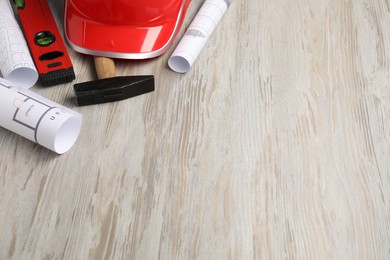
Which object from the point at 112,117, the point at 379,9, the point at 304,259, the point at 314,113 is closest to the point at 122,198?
the point at 112,117

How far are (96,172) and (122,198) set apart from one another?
0.08m

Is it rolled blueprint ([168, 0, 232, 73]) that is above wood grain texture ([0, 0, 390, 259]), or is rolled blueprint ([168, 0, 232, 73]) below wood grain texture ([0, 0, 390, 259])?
above

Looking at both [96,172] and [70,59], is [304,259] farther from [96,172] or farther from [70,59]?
[70,59]

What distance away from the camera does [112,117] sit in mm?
1183

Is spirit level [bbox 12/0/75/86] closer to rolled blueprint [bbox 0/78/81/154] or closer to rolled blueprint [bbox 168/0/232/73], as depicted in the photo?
rolled blueprint [bbox 0/78/81/154]

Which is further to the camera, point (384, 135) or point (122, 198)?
point (384, 135)

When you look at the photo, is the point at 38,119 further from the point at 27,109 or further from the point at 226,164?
the point at 226,164

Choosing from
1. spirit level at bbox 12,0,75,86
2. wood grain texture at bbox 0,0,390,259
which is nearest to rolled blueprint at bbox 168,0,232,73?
wood grain texture at bbox 0,0,390,259

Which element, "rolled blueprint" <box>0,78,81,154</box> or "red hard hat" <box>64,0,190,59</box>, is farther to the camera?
"red hard hat" <box>64,0,190,59</box>

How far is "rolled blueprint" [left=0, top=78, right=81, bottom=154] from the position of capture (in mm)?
1064

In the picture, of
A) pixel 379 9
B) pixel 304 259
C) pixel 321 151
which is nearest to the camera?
pixel 304 259

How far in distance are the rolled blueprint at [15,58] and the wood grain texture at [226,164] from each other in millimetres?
41

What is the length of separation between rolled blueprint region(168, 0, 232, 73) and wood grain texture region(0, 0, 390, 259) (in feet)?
0.08

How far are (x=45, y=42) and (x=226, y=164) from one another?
47 centimetres
